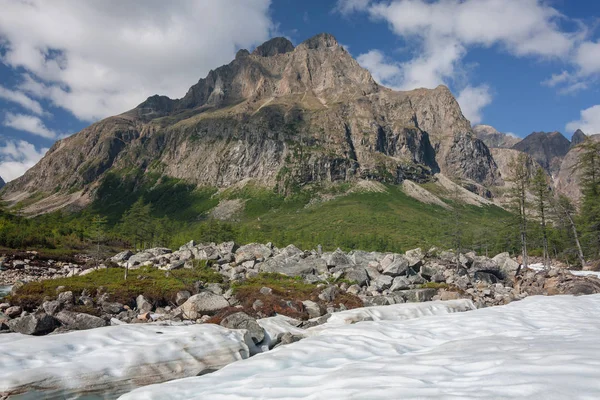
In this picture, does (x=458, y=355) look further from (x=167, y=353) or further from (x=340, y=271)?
(x=340, y=271)

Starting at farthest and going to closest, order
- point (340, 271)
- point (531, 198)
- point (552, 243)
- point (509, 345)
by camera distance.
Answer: point (552, 243)
point (531, 198)
point (340, 271)
point (509, 345)

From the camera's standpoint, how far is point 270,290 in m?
22.5

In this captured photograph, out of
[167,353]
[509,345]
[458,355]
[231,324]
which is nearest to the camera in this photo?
[458,355]

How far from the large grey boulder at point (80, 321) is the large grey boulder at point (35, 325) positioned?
1.99 feet

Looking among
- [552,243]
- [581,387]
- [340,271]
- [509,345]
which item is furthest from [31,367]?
[552,243]

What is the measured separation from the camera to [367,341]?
8.82m

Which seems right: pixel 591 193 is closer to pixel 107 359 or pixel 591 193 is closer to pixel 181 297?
pixel 181 297

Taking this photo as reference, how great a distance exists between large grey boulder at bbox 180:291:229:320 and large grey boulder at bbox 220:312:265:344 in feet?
22.2

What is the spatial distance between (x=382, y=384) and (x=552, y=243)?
231 feet

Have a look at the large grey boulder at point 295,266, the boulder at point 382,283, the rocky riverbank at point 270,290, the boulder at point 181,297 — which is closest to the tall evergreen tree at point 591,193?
the rocky riverbank at point 270,290

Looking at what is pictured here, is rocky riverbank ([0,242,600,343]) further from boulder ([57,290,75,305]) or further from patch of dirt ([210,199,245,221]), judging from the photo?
patch of dirt ([210,199,245,221])

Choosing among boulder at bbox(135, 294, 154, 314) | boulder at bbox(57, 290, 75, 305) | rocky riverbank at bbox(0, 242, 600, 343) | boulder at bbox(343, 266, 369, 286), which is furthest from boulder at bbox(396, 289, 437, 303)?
boulder at bbox(57, 290, 75, 305)

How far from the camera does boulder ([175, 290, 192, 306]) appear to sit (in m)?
21.5

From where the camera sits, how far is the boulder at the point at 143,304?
65.5ft
